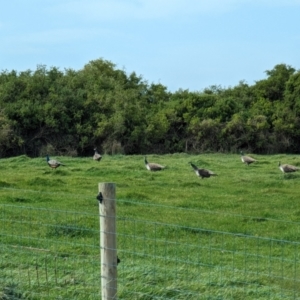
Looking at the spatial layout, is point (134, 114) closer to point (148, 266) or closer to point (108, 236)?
point (148, 266)

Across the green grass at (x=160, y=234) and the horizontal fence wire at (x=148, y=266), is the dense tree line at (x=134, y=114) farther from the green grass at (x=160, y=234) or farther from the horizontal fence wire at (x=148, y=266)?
the horizontal fence wire at (x=148, y=266)

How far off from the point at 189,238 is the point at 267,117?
31975mm

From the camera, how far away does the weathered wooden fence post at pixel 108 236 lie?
5.16 meters

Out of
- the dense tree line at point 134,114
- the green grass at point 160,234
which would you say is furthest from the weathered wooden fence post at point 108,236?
the dense tree line at point 134,114

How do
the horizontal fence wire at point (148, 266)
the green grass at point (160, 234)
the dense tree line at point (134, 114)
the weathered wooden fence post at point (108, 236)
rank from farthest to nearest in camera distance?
the dense tree line at point (134, 114) < the green grass at point (160, 234) < the horizontal fence wire at point (148, 266) < the weathered wooden fence post at point (108, 236)

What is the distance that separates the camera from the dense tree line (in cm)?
3706

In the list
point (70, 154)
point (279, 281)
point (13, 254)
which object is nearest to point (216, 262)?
point (279, 281)

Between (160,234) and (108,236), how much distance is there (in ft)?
20.0

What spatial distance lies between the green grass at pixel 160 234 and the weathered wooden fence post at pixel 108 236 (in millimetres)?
472

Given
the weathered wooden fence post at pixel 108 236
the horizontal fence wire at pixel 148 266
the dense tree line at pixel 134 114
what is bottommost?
the horizontal fence wire at pixel 148 266

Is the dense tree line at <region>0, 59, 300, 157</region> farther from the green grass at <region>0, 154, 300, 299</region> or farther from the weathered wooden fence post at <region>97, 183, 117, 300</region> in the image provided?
the weathered wooden fence post at <region>97, 183, 117, 300</region>

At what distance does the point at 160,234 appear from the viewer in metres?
11.2

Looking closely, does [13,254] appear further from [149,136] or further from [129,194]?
[149,136]

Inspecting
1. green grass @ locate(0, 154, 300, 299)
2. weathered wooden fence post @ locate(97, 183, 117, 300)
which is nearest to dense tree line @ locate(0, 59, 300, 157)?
green grass @ locate(0, 154, 300, 299)
